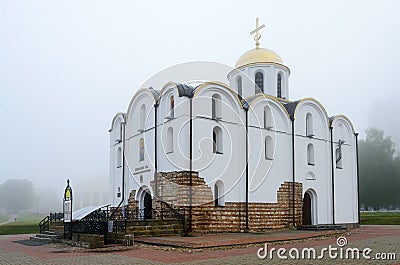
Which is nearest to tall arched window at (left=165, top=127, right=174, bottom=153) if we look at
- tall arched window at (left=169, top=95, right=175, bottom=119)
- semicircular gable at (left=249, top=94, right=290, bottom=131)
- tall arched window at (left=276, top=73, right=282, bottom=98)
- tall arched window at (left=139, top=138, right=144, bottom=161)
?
tall arched window at (left=169, top=95, right=175, bottom=119)

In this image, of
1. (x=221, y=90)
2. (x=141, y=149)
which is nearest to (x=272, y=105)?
(x=221, y=90)

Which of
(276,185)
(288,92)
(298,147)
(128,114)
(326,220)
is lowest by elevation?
(326,220)

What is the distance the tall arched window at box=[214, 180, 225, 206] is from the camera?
805 inches

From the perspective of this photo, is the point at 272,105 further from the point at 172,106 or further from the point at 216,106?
the point at 172,106

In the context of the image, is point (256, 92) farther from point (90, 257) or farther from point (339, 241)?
point (90, 257)

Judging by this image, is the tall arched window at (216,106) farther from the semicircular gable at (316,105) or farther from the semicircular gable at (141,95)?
the semicircular gable at (316,105)

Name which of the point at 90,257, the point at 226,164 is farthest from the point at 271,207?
the point at 90,257

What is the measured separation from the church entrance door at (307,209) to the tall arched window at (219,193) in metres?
6.35

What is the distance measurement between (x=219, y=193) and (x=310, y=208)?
22.9 feet

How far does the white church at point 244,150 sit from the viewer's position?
20078 millimetres

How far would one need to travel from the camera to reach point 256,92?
83.4 feet

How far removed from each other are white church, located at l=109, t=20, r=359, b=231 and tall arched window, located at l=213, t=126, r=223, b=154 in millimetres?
48

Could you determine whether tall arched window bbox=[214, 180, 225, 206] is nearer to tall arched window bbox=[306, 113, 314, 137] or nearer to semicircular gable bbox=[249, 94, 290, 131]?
semicircular gable bbox=[249, 94, 290, 131]

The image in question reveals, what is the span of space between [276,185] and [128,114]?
8841mm
